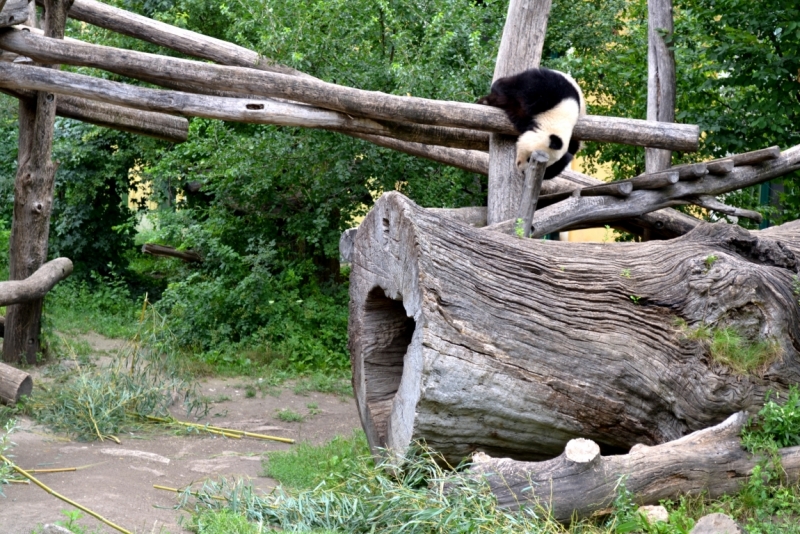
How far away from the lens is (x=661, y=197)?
24.7ft

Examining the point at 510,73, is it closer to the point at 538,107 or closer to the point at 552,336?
the point at 538,107

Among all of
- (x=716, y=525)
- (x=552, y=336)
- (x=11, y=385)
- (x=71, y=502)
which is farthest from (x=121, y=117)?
(x=716, y=525)

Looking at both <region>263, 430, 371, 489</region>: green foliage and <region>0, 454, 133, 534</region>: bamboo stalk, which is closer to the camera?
<region>0, 454, 133, 534</region>: bamboo stalk

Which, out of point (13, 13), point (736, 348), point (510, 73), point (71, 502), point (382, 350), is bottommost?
point (71, 502)

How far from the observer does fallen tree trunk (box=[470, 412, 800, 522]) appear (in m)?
4.20

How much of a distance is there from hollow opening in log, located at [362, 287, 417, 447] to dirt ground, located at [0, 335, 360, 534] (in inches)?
38.3

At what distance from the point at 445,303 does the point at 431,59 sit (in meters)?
4.98

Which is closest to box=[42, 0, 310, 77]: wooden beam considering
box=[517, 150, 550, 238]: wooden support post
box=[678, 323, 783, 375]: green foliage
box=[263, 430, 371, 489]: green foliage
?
box=[517, 150, 550, 238]: wooden support post

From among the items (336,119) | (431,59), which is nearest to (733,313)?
(336,119)

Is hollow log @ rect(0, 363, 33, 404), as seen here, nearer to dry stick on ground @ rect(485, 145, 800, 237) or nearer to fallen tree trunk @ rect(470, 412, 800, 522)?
fallen tree trunk @ rect(470, 412, 800, 522)

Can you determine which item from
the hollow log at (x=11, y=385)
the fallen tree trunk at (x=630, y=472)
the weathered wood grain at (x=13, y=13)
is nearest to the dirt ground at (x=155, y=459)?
the hollow log at (x=11, y=385)

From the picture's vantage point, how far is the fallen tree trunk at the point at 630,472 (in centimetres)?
420

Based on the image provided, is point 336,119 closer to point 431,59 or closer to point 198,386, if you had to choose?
point 431,59

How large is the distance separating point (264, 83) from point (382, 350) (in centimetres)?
238
